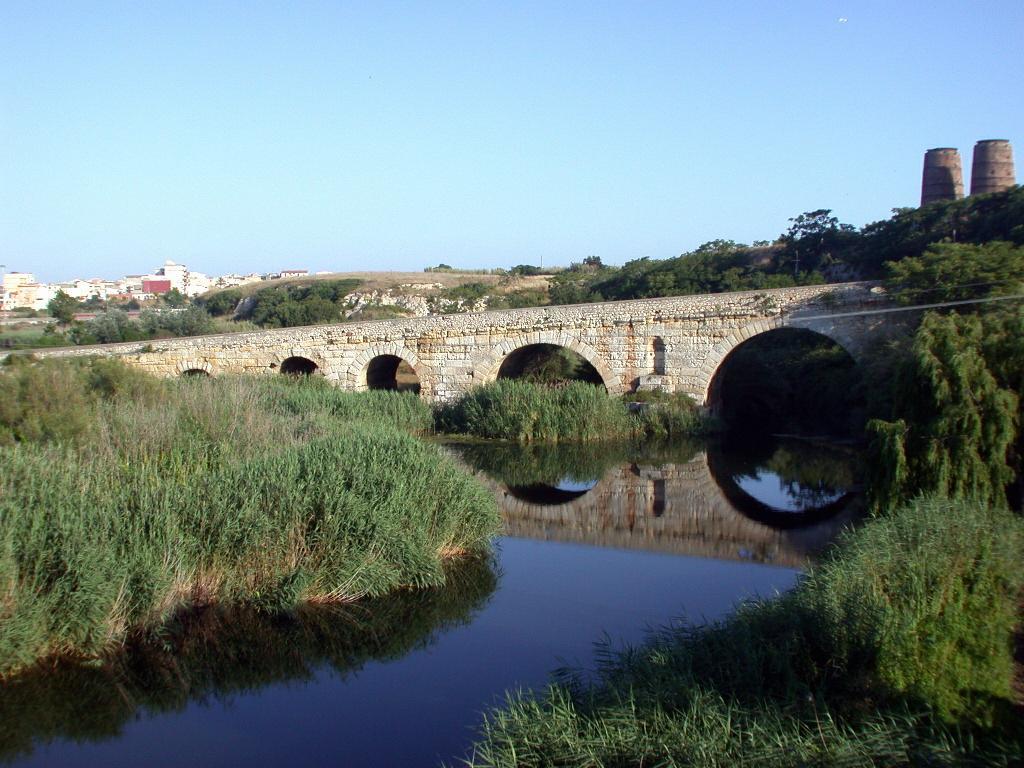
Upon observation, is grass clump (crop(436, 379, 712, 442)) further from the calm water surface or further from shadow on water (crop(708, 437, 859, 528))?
the calm water surface

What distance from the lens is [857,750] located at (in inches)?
154

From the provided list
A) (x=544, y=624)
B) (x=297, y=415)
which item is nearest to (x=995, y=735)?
(x=544, y=624)

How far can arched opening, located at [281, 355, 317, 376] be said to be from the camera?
2038 cm

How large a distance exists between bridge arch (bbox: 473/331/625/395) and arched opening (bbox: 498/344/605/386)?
0.93 meters

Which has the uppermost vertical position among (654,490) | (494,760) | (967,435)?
(967,435)

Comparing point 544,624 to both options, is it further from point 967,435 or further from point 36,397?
point 36,397

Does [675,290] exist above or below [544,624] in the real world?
above

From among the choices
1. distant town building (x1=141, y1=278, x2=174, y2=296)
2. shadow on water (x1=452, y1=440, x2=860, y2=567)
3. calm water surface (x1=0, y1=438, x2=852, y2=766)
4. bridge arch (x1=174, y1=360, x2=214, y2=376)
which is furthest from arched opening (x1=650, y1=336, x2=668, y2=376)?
distant town building (x1=141, y1=278, x2=174, y2=296)

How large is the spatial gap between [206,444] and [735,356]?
13.5 m

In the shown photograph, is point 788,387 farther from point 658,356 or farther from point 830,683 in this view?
point 830,683

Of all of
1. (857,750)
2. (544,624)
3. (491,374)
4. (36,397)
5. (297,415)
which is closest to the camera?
(857,750)

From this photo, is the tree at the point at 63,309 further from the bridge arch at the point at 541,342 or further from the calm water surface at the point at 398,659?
the calm water surface at the point at 398,659

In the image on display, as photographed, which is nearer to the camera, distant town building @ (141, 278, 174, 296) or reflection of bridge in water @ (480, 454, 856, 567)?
reflection of bridge in water @ (480, 454, 856, 567)

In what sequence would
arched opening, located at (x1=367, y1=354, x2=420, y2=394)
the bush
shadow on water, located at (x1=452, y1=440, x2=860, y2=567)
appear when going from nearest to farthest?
1. shadow on water, located at (x1=452, y1=440, x2=860, y2=567)
2. the bush
3. arched opening, located at (x1=367, y1=354, x2=420, y2=394)
